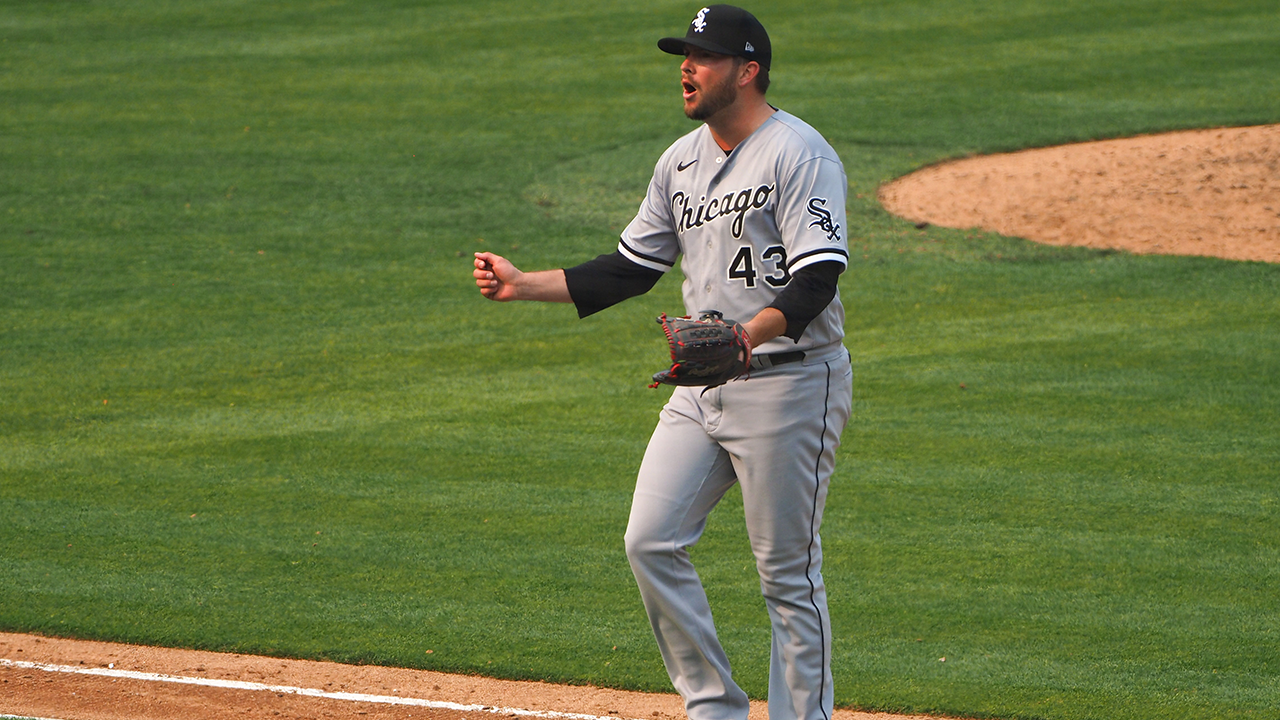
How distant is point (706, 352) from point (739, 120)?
81cm

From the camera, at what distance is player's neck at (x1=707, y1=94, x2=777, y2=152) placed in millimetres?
4055

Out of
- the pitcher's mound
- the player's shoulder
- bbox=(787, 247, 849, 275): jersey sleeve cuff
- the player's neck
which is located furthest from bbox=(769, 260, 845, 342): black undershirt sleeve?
the pitcher's mound

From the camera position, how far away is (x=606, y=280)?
442 centimetres

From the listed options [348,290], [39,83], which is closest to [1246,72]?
[348,290]

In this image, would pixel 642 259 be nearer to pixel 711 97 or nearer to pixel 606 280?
pixel 606 280

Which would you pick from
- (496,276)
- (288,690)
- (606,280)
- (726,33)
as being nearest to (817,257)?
(726,33)

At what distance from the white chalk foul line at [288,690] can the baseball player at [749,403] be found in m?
0.75

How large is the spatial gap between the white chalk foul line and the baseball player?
747 millimetres

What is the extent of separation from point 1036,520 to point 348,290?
5685mm

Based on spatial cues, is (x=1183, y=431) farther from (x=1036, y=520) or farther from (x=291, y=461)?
(x=291, y=461)

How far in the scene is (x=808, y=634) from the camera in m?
4.06

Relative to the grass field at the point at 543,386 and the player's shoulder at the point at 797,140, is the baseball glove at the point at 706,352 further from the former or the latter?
the grass field at the point at 543,386

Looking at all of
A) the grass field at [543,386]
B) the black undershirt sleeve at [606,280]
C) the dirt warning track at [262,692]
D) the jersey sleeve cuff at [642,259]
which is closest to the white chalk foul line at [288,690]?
the dirt warning track at [262,692]

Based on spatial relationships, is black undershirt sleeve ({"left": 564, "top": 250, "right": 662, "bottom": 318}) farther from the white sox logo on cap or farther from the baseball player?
the white sox logo on cap
